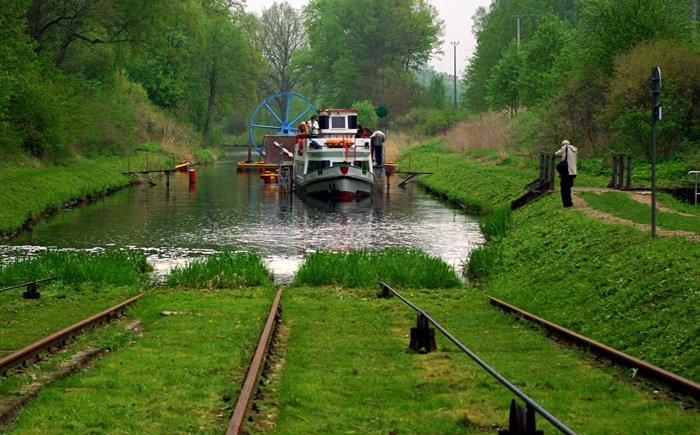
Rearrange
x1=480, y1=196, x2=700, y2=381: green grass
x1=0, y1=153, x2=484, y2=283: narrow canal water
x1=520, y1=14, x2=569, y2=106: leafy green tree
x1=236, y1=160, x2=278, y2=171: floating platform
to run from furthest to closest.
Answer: x1=236, y1=160, x2=278, y2=171: floating platform
x1=520, y1=14, x2=569, y2=106: leafy green tree
x1=0, y1=153, x2=484, y2=283: narrow canal water
x1=480, y1=196, x2=700, y2=381: green grass

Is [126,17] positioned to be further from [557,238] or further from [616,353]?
[616,353]

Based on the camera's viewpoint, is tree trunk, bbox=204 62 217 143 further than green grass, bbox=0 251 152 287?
Yes

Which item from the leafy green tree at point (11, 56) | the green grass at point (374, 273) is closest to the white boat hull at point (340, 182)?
the leafy green tree at point (11, 56)

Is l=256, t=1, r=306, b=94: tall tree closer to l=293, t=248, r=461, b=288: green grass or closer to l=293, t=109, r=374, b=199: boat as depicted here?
l=293, t=109, r=374, b=199: boat

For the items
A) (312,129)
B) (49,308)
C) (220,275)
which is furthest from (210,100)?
(49,308)

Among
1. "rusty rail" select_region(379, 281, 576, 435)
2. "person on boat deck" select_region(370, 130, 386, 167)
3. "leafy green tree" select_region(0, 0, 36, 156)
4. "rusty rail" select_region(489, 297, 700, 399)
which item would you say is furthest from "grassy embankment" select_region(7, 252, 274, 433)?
"person on boat deck" select_region(370, 130, 386, 167)

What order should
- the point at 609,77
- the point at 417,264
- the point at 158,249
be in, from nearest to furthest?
the point at 417,264 < the point at 158,249 < the point at 609,77

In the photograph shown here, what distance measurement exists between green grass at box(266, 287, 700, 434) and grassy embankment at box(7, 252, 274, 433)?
0.70 metres

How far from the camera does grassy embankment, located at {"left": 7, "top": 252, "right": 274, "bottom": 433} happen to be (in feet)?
29.3

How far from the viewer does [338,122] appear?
56.6 meters

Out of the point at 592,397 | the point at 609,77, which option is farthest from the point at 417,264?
the point at 609,77

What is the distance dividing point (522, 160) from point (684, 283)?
125ft

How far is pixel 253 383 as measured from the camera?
9.95m

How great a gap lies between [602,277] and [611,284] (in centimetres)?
85
